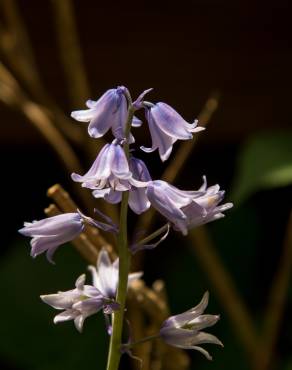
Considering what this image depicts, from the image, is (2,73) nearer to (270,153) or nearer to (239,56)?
(270,153)

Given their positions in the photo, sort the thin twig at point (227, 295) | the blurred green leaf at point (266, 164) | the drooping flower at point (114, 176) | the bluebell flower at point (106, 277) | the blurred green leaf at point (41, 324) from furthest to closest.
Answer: the blurred green leaf at point (41, 324)
the thin twig at point (227, 295)
the blurred green leaf at point (266, 164)
the bluebell flower at point (106, 277)
the drooping flower at point (114, 176)

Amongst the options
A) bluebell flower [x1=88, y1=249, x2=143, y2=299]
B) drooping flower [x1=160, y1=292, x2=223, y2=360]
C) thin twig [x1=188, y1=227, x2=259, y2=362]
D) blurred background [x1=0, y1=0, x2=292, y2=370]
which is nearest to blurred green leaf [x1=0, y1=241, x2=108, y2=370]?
blurred background [x1=0, y1=0, x2=292, y2=370]

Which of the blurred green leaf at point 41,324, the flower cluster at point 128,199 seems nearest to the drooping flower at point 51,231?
the flower cluster at point 128,199

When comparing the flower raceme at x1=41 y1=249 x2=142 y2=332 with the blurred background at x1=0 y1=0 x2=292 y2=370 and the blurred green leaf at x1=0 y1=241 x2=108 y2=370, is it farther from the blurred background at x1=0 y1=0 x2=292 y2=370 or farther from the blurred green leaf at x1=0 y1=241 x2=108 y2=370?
the blurred background at x1=0 y1=0 x2=292 y2=370

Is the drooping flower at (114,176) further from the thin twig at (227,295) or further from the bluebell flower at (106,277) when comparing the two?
the thin twig at (227,295)

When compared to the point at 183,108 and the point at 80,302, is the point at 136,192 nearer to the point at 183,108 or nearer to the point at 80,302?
the point at 80,302
